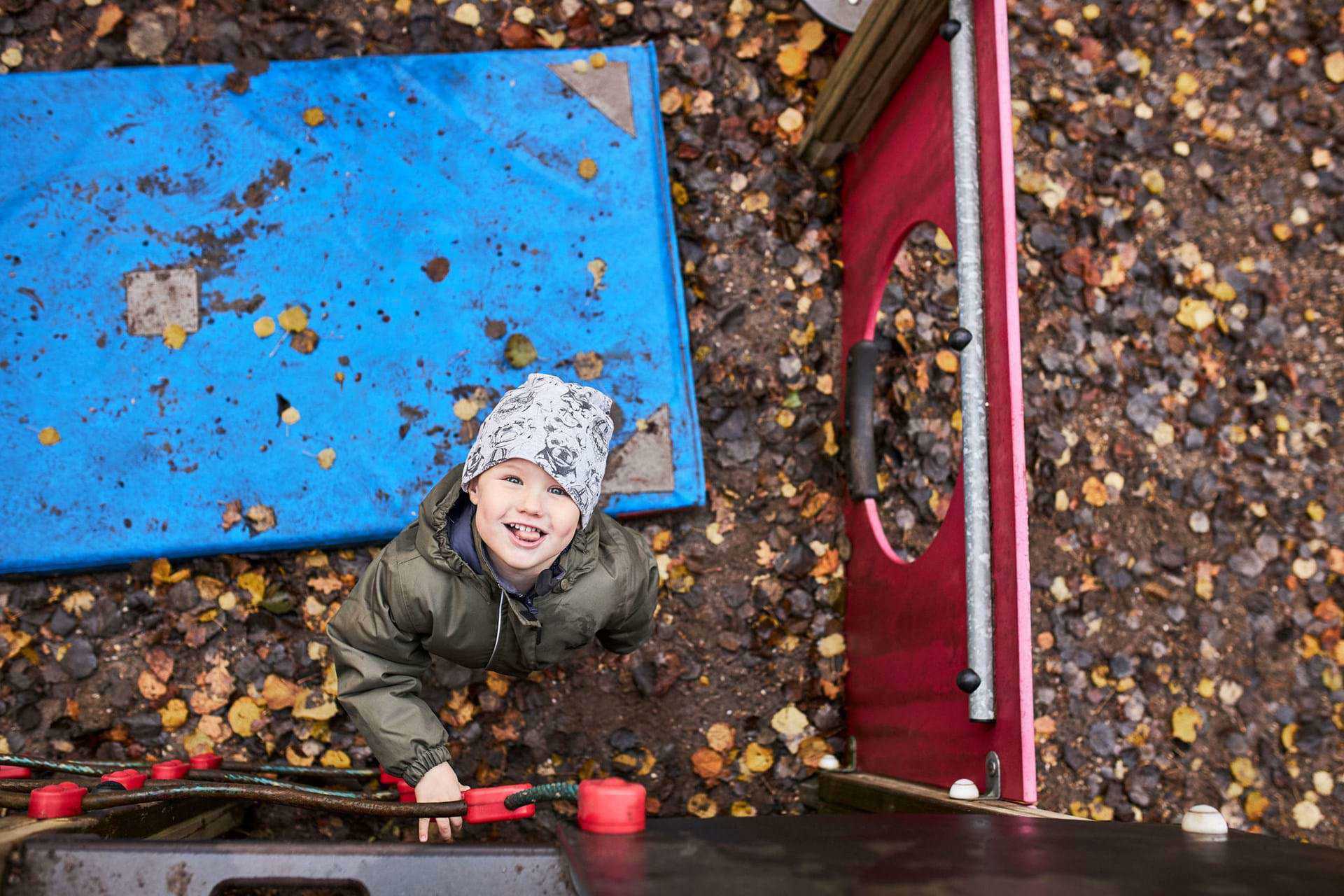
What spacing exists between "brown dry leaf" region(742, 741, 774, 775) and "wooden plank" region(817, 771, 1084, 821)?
0.16 metres

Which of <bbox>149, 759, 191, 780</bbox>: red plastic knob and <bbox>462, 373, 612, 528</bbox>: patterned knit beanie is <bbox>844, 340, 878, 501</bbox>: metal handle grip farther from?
<bbox>149, 759, 191, 780</bbox>: red plastic knob

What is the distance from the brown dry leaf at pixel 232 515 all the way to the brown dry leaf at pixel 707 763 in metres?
1.45

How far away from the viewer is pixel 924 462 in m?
3.03

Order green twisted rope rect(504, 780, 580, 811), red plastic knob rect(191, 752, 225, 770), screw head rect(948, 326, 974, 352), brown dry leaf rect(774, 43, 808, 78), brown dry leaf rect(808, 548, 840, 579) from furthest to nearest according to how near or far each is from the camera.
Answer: brown dry leaf rect(774, 43, 808, 78), brown dry leaf rect(808, 548, 840, 579), red plastic knob rect(191, 752, 225, 770), screw head rect(948, 326, 974, 352), green twisted rope rect(504, 780, 580, 811)

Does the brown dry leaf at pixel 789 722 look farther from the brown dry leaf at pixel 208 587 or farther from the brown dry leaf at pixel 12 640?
the brown dry leaf at pixel 12 640

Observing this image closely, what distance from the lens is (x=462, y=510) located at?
6.73 feet

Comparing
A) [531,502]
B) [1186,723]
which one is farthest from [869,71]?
[1186,723]

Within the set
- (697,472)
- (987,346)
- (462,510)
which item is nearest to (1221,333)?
(987,346)

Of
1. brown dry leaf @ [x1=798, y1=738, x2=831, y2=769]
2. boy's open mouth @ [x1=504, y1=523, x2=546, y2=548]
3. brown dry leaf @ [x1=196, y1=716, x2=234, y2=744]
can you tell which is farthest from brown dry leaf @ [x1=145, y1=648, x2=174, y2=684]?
brown dry leaf @ [x1=798, y1=738, x2=831, y2=769]

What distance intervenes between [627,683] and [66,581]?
1.59m

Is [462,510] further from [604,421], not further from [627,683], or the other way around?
[627,683]

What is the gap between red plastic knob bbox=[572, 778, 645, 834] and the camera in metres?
1.32

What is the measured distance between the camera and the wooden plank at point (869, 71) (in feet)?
7.74

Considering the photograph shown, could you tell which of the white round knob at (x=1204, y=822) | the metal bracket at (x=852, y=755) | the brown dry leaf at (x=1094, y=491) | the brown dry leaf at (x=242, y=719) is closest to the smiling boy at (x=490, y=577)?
the brown dry leaf at (x=242, y=719)
